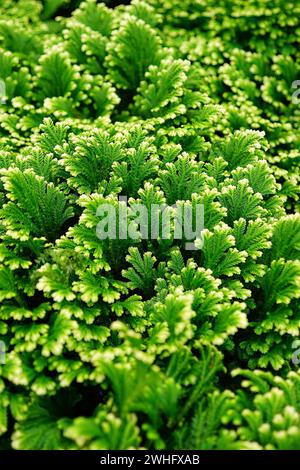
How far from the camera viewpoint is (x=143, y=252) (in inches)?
140

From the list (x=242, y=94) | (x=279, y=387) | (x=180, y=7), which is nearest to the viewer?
(x=279, y=387)

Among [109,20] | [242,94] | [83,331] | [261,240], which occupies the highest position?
[109,20]

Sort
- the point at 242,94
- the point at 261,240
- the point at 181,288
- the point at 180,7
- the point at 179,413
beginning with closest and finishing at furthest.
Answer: the point at 179,413, the point at 181,288, the point at 261,240, the point at 242,94, the point at 180,7

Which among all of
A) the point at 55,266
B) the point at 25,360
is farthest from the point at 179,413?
the point at 55,266

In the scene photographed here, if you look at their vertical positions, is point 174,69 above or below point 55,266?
above

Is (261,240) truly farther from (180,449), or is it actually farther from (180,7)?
(180,7)

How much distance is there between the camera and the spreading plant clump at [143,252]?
2715mm

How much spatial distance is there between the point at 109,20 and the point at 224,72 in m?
1.27

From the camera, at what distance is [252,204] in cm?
345

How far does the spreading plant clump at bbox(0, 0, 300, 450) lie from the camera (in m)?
2.71

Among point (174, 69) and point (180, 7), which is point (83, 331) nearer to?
point (174, 69)

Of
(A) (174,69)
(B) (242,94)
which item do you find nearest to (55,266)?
(A) (174,69)

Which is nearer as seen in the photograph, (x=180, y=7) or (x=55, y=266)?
(x=55, y=266)

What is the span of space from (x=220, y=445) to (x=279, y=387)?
22.2 inches
